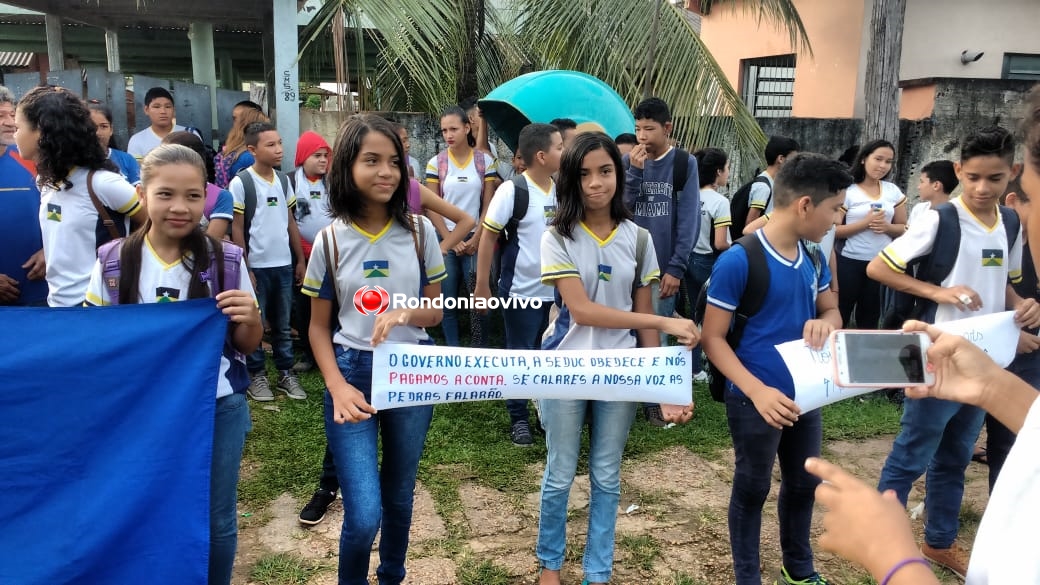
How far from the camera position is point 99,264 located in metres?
2.44

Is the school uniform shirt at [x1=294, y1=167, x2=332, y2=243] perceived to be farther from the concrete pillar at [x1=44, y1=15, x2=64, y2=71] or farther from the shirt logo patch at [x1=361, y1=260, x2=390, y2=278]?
the concrete pillar at [x1=44, y1=15, x2=64, y2=71]

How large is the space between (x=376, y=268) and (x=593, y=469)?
48.3 inches

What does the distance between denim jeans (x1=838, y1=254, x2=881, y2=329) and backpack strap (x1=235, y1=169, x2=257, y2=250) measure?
456 cm

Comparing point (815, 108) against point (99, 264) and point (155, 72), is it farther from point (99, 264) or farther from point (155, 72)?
point (155, 72)

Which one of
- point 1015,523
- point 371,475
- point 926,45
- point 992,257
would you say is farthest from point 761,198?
point 926,45

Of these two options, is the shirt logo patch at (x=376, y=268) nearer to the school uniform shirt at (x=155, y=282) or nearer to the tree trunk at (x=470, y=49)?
the school uniform shirt at (x=155, y=282)

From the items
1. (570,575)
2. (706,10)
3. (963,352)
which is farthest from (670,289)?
(706,10)

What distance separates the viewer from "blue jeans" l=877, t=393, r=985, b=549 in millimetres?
3230

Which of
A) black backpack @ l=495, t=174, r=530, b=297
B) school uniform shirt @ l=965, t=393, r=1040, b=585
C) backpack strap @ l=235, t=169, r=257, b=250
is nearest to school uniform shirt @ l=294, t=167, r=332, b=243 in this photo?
backpack strap @ l=235, t=169, r=257, b=250

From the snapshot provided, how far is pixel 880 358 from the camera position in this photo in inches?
84.6

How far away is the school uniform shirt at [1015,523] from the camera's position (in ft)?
3.36

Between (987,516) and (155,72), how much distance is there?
22811 millimetres

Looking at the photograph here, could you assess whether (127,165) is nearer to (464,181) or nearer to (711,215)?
(464,181)

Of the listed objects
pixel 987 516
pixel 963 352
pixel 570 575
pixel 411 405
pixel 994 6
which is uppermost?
pixel 994 6
